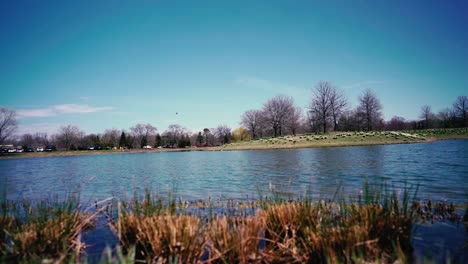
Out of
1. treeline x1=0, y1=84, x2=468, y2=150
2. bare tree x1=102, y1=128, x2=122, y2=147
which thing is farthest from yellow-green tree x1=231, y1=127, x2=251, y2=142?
bare tree x1=102, y1=128, x2=122, y2=147

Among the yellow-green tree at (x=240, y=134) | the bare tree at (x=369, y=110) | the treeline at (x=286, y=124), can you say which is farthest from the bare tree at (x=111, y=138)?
the bare tree at (x=369, y=110)

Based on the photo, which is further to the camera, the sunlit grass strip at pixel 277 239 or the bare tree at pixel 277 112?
the bare tree at pixel 277 112

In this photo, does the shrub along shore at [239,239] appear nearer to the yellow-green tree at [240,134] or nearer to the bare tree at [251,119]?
the bare tree at [251,119]

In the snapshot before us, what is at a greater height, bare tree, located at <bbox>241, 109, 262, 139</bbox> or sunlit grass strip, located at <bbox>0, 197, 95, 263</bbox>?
bare tree, located at <bbox>241, 109, 262, 139</bbox>

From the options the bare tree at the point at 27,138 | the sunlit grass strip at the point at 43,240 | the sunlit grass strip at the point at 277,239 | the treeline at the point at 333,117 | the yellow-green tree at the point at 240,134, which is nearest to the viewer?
the sunlit grass strip at the point at 277,239

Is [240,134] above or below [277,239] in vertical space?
above

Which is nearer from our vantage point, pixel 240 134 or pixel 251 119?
pixel 251 119

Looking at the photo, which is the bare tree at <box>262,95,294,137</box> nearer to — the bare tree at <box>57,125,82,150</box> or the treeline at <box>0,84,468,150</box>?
the treeline at <box>0,84,468,150</box>

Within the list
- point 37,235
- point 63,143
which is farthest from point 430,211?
point 63,143

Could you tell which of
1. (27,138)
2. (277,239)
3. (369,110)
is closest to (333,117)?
(369,110)

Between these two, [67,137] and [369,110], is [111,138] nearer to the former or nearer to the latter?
[67,137]

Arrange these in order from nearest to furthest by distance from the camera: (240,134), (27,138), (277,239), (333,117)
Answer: (277,239)
(333,117)
(240,134)
(27,138)

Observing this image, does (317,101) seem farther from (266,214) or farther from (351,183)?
(266,214)

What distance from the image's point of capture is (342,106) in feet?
246
